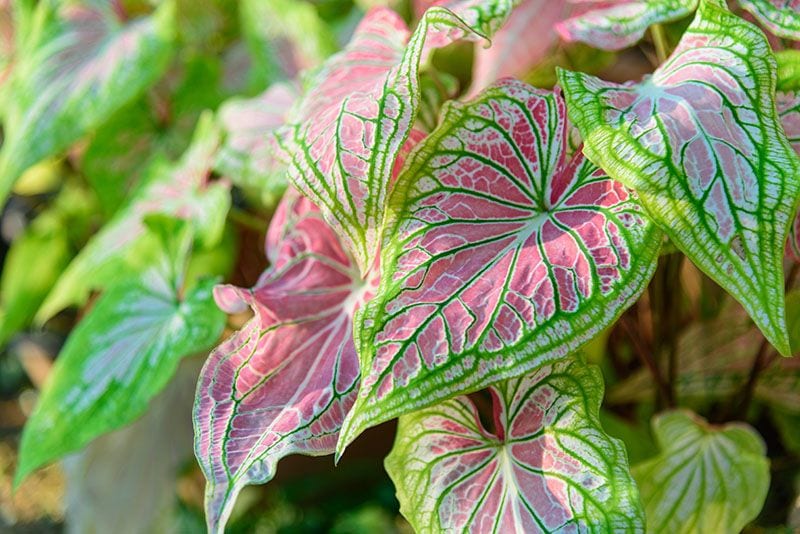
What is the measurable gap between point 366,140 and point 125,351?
410 millimetres

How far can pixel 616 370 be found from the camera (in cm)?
109

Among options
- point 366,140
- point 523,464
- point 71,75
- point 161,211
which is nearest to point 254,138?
point 161,211

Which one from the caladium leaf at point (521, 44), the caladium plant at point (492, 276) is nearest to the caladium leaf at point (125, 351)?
the caladium plant at point (492, 276)

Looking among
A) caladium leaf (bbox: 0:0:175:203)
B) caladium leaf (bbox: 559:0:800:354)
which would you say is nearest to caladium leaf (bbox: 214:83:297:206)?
caladium leaf (bbox: 0:0:175:203)

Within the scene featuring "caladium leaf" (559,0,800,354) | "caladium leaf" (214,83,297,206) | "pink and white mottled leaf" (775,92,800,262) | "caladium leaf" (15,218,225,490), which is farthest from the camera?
"caladium leaf" (214,83,297,206)

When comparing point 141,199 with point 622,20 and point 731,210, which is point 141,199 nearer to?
point 622,20

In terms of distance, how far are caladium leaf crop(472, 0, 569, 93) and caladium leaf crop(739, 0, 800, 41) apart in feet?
0.96

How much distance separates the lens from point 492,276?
1.77ft

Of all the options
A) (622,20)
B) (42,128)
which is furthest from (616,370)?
(42,128)

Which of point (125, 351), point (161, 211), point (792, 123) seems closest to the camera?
point (792, 123)

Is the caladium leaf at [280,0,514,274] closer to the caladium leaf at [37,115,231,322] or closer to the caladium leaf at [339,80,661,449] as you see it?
the caladium leaf at [339,80,661,449]

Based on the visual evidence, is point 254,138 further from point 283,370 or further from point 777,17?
point 777,17

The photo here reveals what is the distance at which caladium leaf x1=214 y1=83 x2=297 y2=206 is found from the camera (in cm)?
92

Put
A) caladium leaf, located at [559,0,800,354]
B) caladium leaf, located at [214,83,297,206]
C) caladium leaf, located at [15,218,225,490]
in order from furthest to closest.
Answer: caladium leaf, located at [214,83,297,206], caladium leaf, located at [15,218,225,490], caladium leaf, located at [559,0,800,354]
